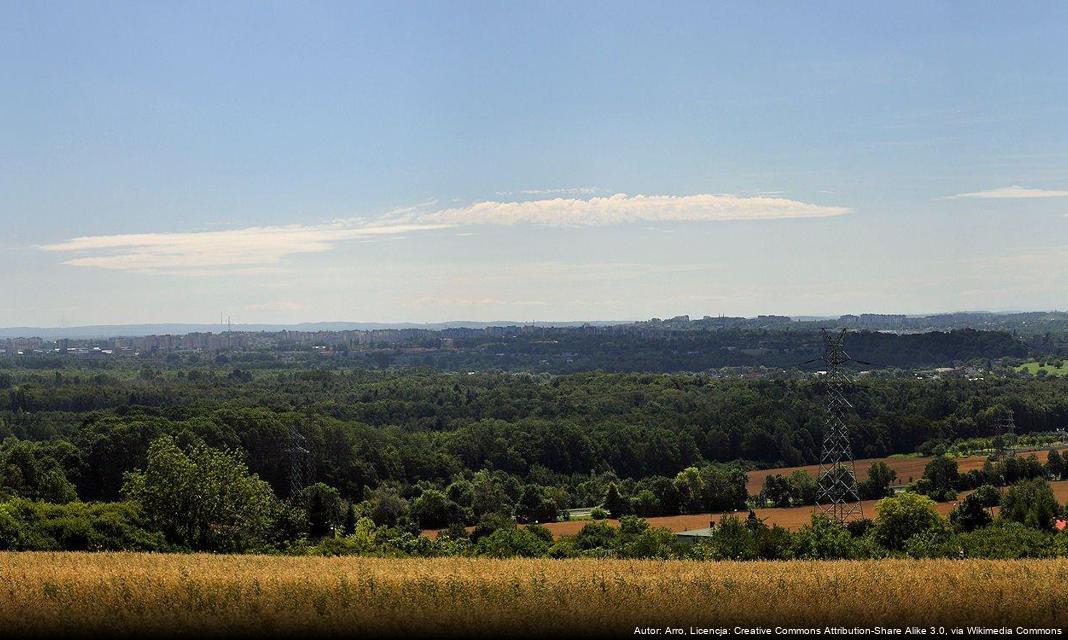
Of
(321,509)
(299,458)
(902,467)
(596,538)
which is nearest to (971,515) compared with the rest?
(596,538)

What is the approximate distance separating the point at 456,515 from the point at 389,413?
62.7 meters

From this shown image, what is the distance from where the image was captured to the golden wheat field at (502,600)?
18516mm

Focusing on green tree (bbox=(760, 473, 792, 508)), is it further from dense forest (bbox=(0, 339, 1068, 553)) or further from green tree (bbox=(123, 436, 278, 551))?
green tree (bbox=(123, 436, 278, 551))

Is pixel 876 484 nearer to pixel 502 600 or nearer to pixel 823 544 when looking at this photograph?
pixel 823 544

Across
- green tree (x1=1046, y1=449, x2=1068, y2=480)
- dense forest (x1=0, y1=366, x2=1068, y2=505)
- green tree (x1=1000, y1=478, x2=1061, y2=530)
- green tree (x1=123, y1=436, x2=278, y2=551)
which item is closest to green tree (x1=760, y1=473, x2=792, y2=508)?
green tree (x1=1046, y1=449, x2=1068, y2=480)

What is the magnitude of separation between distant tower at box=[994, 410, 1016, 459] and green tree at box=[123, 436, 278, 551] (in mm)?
69421

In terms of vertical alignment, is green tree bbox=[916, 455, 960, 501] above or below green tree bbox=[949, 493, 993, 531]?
below

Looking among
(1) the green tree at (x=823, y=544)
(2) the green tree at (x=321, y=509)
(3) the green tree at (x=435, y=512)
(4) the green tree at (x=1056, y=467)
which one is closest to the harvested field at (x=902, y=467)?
(4) the green tree at (x=1056, y=467)

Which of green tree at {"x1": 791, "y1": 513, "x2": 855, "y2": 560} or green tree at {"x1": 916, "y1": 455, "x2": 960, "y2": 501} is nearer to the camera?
green tree at {"x1": 791, "y1": 513, "x2": 855, "y2": 560}

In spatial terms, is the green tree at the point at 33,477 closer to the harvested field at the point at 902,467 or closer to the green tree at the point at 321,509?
the green tree at the point at 321,509

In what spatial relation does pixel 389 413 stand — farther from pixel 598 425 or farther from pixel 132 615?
pixel 132 615

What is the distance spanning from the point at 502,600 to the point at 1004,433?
103m

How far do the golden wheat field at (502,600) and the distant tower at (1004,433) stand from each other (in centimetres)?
7828

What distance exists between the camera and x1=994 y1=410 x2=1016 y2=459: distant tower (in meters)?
97.0
